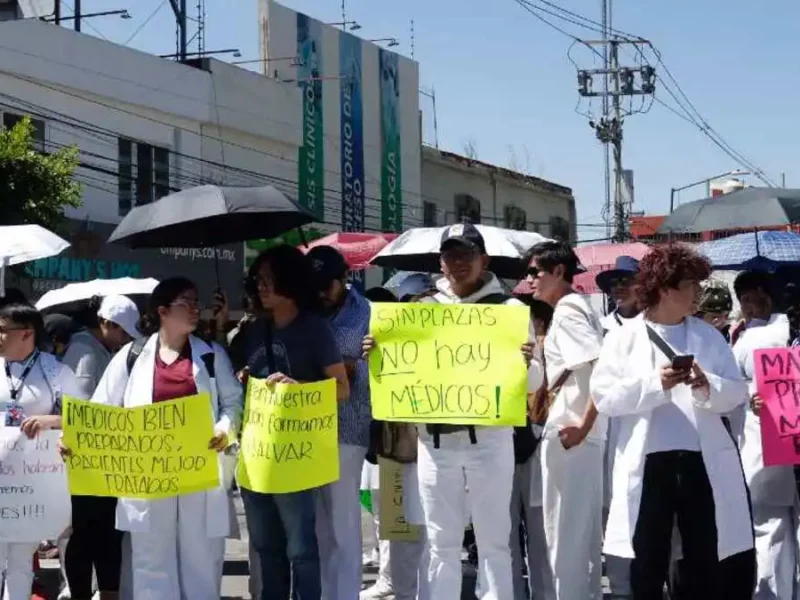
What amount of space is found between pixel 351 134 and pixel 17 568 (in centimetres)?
2709

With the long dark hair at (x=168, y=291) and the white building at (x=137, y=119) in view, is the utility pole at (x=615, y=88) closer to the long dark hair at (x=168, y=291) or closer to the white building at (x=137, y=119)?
the white building at (x=137, y=119)

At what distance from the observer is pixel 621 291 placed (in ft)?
27.5

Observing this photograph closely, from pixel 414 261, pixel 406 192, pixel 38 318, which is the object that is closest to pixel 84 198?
pixel 406 192

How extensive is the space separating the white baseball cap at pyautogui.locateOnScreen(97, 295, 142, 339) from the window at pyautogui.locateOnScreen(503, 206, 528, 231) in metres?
31.9

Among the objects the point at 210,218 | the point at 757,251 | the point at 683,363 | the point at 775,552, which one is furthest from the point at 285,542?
the point at 757,251

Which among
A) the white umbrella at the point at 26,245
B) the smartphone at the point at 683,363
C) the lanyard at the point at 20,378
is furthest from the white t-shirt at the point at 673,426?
the white umbrella at the point at 26,245

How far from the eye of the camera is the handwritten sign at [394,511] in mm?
7059

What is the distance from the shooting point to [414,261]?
31.3 ft

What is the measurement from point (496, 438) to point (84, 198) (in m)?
18.7

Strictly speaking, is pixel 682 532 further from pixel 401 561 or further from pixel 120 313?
pixel 120 313

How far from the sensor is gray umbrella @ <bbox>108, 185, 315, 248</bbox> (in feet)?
23.5

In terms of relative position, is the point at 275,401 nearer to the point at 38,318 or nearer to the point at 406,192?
the point at 38,318

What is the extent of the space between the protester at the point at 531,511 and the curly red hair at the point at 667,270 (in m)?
1.25

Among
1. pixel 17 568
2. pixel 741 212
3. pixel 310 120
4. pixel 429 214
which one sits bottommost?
pixel 17 568
